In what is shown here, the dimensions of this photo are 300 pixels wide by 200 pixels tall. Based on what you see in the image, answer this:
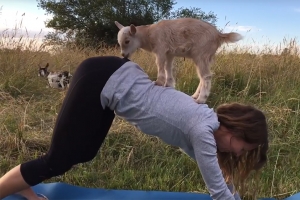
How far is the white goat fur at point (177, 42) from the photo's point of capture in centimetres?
242

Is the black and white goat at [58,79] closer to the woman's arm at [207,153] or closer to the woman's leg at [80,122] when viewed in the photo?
the woman's leg at [80,122]

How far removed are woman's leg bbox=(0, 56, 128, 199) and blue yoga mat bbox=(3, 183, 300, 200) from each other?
538 mm

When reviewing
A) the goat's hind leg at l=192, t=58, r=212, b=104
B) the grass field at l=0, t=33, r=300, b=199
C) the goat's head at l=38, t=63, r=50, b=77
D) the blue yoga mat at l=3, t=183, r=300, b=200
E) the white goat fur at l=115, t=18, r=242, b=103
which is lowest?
the blue yoga mat at l=3, t=183, r=300, b=200

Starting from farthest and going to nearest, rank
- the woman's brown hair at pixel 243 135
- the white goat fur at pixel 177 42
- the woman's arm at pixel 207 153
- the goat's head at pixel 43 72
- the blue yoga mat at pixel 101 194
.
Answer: the goat's head at pixel 43 72 < the blue yoga mat at pixel 101 194 < the white goat fur at pixel 177 42 < the woman's brown hair at pixel 243 135 < the woman's arm at pixel 207 153

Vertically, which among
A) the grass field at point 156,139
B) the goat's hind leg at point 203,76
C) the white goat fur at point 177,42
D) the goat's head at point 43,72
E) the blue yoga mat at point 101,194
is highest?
the white goat fur at point 177,42

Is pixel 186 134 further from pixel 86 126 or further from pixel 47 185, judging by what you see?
pixel 47 185

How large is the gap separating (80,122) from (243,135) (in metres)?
0.83

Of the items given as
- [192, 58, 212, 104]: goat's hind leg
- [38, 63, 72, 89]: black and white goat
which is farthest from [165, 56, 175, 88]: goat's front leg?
[38, 63, 72, 89]: black and white goat

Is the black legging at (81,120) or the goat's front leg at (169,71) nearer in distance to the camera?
the black legging at (81,120)

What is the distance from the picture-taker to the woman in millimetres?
1936

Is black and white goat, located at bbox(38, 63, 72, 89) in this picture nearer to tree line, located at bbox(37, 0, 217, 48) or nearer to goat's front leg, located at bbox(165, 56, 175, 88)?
goat's front leg, located at bbox(165, 56, 175, 88)

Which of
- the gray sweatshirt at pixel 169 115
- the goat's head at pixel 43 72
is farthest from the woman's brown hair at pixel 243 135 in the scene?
the goat's head at pixel 43 72

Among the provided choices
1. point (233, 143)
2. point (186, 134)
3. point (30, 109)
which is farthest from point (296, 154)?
point (30, 109)

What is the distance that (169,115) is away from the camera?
1977mm
